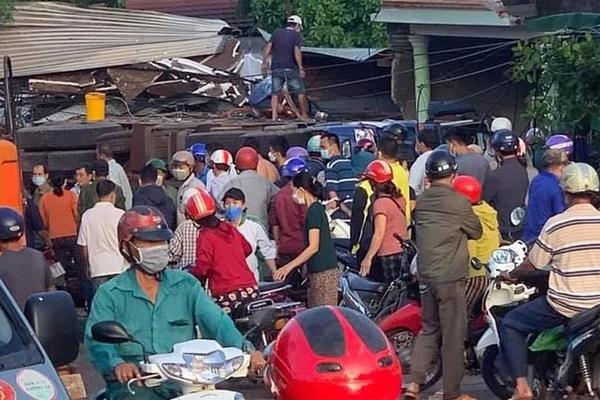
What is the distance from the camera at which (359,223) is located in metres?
12.2

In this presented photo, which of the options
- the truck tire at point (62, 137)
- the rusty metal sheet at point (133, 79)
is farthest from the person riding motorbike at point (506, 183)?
the rusty metal sheet at point (133, 79)

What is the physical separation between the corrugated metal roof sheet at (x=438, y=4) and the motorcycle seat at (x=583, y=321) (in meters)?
10.8

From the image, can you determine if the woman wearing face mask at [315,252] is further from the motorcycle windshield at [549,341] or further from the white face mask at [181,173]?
the white face mask at [181,173]

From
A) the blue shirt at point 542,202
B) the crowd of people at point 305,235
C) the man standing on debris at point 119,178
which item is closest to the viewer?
the crowd of people at point 305,235

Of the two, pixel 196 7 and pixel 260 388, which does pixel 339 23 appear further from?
pixel 260 388

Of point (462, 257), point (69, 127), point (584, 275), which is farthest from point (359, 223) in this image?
point (69, 127)

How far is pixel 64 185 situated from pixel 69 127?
414 cm

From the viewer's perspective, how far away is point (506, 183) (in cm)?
1203

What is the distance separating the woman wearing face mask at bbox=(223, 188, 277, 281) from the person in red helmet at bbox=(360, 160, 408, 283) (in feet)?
2.76

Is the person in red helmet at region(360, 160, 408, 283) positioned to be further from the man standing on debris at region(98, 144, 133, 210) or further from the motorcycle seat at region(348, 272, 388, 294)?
the man standing on debris at region(98, 144, 133, 210)

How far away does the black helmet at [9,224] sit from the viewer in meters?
9.19

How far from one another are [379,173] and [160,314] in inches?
227

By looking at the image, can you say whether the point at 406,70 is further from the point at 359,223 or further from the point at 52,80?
the point at 359,223

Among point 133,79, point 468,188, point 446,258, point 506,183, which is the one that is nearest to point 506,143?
point 506,183
